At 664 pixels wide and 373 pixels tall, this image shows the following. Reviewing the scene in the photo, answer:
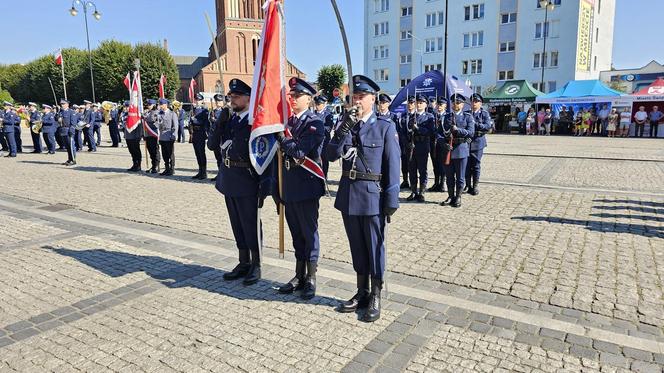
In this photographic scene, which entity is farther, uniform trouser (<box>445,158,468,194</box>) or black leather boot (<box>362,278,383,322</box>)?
uniform trouser (<box>445,158,468,194</box>)

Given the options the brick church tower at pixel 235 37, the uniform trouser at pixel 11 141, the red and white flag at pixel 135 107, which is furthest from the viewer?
the brick church tower at pixel 235 37

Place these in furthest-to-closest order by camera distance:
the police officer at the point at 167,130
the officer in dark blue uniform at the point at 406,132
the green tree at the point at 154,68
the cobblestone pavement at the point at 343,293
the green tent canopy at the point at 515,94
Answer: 1. the green tree at the point at 154,68
2. the green tent canopy at the point at 515,94
3. the police officer at the point at 167,130
4. the officer in dark blue uniform at the point at 406,132
5. the cobblestone pavement at the point at 343,293

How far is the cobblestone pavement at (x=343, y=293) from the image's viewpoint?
11.5 ft

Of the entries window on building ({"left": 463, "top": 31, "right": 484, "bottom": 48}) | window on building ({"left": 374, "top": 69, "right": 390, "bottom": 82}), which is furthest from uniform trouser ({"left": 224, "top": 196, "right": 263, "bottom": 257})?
window on building ({"left": 374, "top": 69, "right": 390, "bottom": 82})

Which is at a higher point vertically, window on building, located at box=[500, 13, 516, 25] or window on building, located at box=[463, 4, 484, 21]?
window on building, located at box=[463, 4, 484, 21]

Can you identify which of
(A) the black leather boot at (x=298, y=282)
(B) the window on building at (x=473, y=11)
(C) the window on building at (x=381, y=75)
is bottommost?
(A) the black leather boot at (x=298, y=282)

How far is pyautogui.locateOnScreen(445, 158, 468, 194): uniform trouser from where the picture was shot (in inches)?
341

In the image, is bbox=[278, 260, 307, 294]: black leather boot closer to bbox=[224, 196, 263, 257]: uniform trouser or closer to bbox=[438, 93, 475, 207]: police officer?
bbox=[224, 196, 263, 257]: uniform trouser

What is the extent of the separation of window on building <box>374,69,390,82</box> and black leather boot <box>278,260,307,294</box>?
2170 inches

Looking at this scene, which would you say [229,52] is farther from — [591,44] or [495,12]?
[591,44]

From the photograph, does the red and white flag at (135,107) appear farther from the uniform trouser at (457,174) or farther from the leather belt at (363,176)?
the leather belt at (363,176)

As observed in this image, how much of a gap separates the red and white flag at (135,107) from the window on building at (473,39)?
→ 43716mm

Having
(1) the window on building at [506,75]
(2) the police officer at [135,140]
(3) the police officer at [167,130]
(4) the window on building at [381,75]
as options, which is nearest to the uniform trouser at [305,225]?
(3) the police officer at [167,130]

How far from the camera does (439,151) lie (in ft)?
33.5
